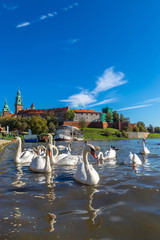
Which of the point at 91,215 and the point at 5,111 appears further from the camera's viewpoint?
the point at 5,111

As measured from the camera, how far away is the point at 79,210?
4.31 metres

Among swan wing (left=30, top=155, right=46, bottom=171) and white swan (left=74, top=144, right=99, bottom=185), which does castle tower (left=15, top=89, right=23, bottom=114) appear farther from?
white swan (left=74, top=144, right=99, bottom=185)

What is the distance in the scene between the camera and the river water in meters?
3.38

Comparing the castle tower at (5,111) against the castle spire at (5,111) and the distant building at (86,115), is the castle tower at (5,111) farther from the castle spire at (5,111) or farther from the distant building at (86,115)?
the distant building at (86,115)

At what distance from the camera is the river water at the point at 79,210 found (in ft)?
11.1

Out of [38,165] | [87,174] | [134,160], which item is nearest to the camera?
[87,174]

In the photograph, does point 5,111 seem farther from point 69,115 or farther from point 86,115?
point 86,115

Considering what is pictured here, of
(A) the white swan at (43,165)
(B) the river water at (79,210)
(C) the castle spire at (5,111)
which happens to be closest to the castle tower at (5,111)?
(C) the castle spire at (5,111)

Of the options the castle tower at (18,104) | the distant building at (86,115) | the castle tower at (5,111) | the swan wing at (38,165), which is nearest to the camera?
the swan wing at (38,165)

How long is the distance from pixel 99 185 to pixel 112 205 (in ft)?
6.05

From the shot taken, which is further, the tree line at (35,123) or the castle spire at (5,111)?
the castle spire at (5,111)

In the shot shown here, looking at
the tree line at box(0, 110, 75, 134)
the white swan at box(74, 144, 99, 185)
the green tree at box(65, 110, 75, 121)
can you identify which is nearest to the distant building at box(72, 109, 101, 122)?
→ the green tree at box(65, 110, 75, 121)

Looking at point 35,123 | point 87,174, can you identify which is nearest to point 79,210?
point 87,174

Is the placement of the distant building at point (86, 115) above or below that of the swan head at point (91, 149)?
above
